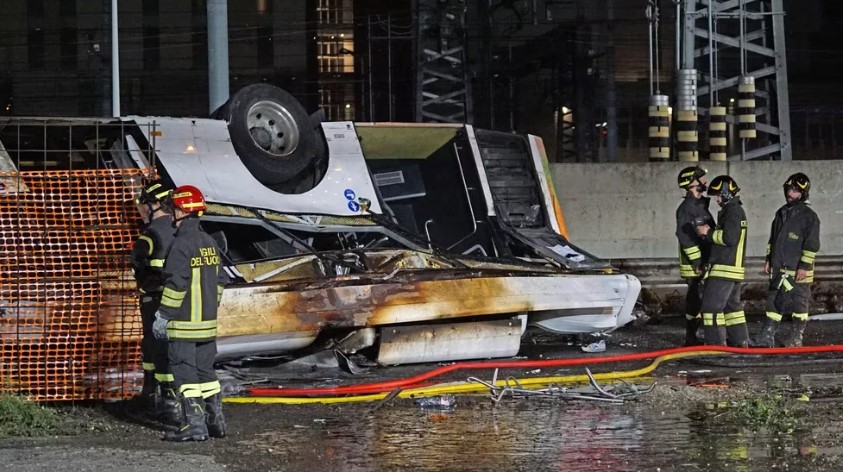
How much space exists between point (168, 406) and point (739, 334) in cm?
534

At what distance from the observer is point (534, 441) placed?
733 cm

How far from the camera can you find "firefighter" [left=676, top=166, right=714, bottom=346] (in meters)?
11.4

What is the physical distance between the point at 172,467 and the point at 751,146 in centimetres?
2556

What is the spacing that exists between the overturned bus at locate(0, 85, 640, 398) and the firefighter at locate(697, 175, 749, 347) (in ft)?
2.95

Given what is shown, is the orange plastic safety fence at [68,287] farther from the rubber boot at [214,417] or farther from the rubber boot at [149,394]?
the rubber boot at [214,417]

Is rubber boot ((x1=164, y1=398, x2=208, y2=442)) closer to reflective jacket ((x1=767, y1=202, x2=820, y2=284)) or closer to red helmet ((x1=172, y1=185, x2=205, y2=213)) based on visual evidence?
red helmet ((x1=172, y1=185, x2=205, y2=213))

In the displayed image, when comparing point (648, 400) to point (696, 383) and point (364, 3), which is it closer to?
point (696, 383)

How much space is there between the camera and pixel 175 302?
715cm

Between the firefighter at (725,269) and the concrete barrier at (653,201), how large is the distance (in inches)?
144

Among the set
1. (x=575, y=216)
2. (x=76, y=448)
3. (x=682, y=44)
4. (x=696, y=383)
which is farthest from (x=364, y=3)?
(x=76, y=448)

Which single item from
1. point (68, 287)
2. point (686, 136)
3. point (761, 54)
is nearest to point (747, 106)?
point (686, 136)

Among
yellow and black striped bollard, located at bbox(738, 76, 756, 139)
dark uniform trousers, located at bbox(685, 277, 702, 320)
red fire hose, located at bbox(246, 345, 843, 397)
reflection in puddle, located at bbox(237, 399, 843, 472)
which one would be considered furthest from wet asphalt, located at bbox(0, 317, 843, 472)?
yellow and black striped bollard, located at bbox(738, 76, 756, 139)

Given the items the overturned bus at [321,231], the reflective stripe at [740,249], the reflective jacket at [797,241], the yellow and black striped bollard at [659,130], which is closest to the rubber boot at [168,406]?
the overturned bus at [321,231]

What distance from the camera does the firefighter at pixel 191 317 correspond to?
718 cm
